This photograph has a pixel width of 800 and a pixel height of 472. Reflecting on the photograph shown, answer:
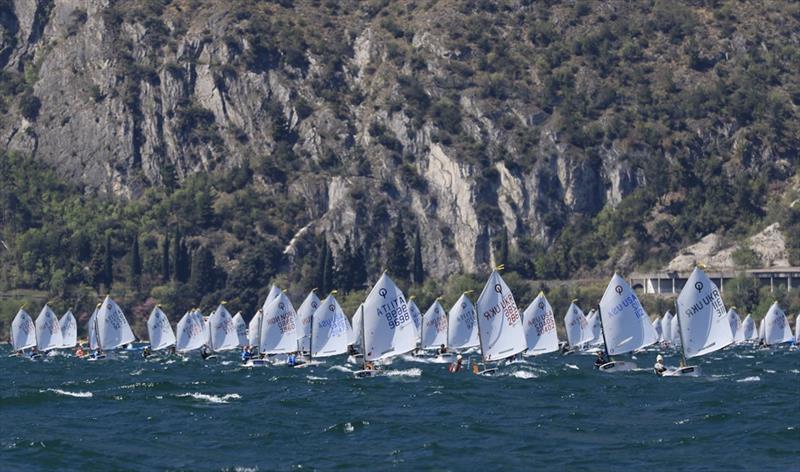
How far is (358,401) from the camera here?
89500mm

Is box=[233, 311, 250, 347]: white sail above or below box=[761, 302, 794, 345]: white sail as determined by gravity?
above

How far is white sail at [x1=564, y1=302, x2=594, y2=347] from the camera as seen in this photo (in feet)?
486

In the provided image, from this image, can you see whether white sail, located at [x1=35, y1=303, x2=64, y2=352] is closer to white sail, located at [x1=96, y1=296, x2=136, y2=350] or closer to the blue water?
white sail, located at [x1=96, y1=296, x2=136, y2=350]

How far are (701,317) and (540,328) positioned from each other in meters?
25.7

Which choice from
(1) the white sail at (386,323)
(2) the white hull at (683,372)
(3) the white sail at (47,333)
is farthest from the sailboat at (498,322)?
(3) the white sail at (47,333)

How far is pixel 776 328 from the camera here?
170 metres

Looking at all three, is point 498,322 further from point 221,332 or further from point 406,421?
point 221,332

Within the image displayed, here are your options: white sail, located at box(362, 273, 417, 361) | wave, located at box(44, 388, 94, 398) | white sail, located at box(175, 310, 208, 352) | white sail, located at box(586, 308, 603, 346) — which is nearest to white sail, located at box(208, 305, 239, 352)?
white sail, located at box(175, 310, 208, 352)

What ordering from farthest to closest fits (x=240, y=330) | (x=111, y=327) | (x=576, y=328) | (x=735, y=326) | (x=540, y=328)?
(x=735, y=326)
(x=240, y=330)
(x=576, y=328)
(x=111, y=327)
(x=540, y=328)

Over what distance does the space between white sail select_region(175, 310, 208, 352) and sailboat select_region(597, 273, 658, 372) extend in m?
51.3

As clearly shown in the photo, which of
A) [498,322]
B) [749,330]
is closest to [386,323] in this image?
[498,322]

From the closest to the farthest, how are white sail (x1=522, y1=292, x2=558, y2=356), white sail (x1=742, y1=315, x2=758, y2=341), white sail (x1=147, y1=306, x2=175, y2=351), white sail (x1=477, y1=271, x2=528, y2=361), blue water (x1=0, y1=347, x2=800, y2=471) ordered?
blue water (x1=0, y1=347, x2=800, y2=471), white sail (x1=477, y1=271, x2=528, y2=361), white sail (x1=522, y1=292, x2=558, y2=356), white sail (x1=147, y1=306, x2=175, y2=351), white sail (x1=742, y1=315, x2=758, y2=341)

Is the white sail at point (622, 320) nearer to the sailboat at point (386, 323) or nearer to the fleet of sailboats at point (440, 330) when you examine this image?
the fleet of sailboats at point (440, 330)

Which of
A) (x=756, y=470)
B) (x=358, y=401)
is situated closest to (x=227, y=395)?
(x=358, y=401)
